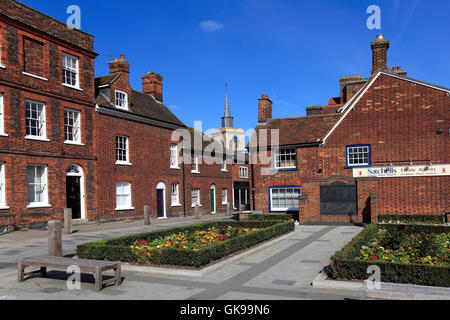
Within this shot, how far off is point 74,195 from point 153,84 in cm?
1509

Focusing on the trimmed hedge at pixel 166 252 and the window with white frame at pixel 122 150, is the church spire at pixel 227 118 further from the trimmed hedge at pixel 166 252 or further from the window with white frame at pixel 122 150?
the trimmed hedge at pixel 166 252

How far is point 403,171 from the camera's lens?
74.5 feet

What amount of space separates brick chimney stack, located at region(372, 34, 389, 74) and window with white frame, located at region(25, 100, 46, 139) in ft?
69.8

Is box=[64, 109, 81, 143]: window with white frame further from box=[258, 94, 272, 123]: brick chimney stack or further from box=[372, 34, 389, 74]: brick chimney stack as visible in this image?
box=[372, 34, 389, 74]: brick chimney stack

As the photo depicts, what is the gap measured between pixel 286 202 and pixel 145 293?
1944 cm

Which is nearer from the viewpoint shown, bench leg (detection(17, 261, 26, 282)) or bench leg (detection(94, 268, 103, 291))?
bench leg (detection(94, 268, 103, 291))

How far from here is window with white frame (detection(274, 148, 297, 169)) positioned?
1045 inches

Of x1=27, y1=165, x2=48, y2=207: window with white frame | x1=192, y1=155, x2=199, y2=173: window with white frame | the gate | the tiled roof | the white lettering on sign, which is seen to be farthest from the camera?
x1=192, y1=155, x2=199, y2=173: window with white frame

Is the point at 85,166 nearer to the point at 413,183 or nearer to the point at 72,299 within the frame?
the point at 72,299

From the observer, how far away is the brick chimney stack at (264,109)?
29531mm

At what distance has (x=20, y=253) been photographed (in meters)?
13.3

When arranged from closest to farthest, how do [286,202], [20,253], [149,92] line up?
[20,253] < [286,202] < [149,92]

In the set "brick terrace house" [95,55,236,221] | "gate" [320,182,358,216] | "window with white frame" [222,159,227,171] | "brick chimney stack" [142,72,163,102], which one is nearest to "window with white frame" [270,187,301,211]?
"gate" [320,182,358,216]
